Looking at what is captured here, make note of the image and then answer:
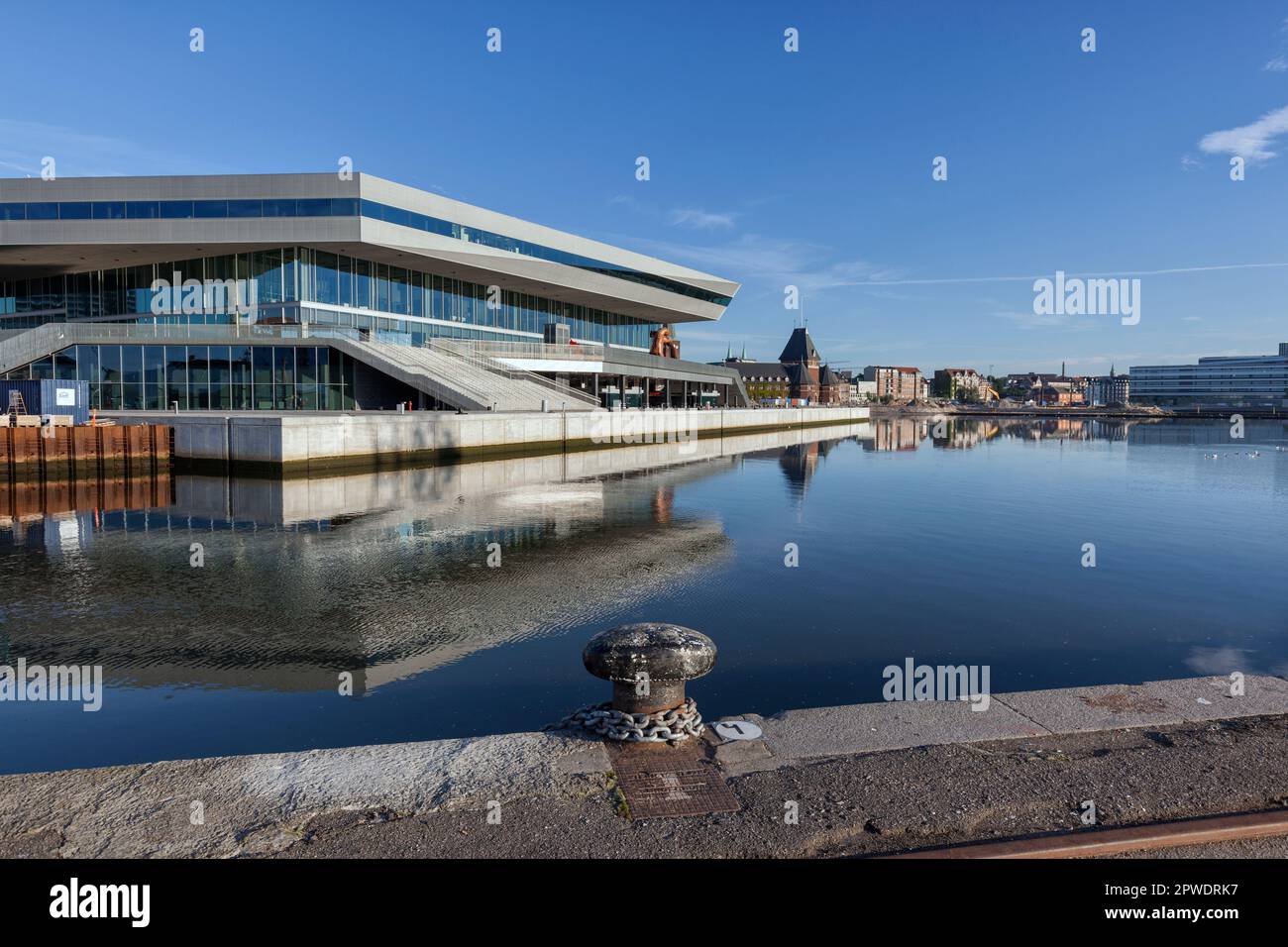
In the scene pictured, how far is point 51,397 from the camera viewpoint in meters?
33.9

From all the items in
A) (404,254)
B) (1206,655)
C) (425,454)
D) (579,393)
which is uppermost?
(404,254)

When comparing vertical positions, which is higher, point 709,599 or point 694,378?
point 694,378

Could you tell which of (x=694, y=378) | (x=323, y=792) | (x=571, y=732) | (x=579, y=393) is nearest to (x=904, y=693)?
(x=571, y=732)

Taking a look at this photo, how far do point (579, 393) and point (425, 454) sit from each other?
26261 mm

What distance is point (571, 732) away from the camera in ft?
23.3

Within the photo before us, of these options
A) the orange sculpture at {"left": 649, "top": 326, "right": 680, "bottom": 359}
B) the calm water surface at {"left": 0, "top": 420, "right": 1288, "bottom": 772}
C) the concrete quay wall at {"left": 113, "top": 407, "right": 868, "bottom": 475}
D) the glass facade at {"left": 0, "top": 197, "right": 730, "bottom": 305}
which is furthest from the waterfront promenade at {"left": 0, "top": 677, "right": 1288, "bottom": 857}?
the orange sculpture at {"left": 649, "top": 326, "right": 680, "bottom": 359}

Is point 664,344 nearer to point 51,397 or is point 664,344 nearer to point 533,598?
point 51,397

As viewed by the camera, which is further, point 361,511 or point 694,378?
point 694,378

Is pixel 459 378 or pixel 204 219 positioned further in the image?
pixel 204 219

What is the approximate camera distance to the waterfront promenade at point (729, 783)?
5.23 metres

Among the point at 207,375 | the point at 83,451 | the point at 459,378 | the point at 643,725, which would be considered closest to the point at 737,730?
the point at 643,725

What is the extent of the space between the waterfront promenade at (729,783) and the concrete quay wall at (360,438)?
26.2 metres

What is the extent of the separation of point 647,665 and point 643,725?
51 centimetres
